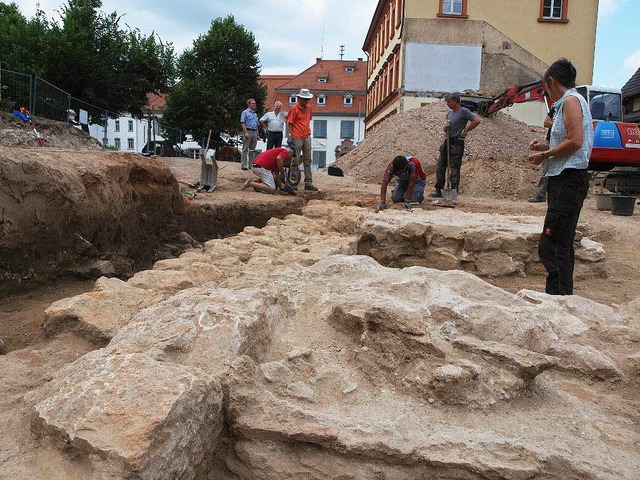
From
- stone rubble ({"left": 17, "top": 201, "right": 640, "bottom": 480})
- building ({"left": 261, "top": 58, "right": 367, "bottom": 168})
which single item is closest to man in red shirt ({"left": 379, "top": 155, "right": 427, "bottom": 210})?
stone rubble ({"left": 17, "top": 201, "right": 640, "bottom": 480})

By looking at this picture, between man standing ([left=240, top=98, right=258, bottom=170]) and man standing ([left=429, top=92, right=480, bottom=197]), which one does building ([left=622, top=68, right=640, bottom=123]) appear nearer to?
man standing ([left=429, top=92, right=480, bottom=197])

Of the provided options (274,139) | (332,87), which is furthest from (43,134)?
(332,87)

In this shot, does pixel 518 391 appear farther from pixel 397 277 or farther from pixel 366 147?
pixel 366 147

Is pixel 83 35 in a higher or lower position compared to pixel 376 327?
higher

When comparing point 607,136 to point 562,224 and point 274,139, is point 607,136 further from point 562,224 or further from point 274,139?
point 562,224

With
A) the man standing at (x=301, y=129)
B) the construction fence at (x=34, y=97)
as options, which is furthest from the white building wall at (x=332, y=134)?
the man standing at (x=301, y=129)

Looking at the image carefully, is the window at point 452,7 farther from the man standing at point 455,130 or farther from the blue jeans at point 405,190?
the blue jeans at point 405,190

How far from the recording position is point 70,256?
4.00 meters

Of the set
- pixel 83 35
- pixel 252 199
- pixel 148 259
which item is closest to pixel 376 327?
pixel 148 259

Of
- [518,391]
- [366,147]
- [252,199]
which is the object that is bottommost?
[518,391]

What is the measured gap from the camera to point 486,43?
67.7ft

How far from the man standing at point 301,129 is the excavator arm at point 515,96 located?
21.8 feet

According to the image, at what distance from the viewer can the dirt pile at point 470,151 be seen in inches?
441

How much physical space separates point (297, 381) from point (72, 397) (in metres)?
0.88
